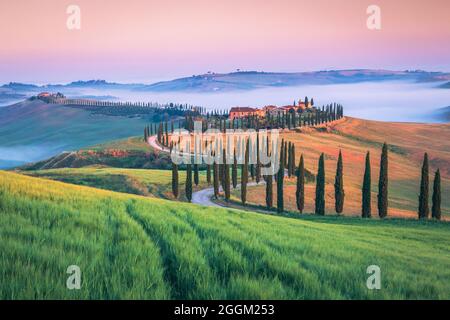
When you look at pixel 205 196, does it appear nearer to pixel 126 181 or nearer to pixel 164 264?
pixel 126 181

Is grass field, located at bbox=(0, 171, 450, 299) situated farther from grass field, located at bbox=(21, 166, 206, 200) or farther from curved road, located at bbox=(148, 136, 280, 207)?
grass field, located at bbox=(21, 166, 206, 200)

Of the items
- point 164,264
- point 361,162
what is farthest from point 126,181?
point 361,162

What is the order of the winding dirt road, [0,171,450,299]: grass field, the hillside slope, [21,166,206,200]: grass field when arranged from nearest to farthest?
[0,171,450,299]: grass field < the winding dirt road < [21,166,206,200]: grass field < the hillside slope

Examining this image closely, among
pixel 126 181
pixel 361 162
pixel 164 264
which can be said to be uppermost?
pixel 164 264

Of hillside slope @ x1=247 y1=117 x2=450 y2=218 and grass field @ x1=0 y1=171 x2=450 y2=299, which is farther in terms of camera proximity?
hillside slope @ x1=247 y1=117 x2=450 y2=218

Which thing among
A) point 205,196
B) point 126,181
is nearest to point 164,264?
point 205,196

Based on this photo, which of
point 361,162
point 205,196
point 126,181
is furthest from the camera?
point 361,162

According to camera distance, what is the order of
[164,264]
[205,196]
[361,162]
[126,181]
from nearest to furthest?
[164,264], [205,196], [126,181], [361,162]

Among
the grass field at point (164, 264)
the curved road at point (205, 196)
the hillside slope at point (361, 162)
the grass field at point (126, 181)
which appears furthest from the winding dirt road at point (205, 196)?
the grass field at point (164, 264)

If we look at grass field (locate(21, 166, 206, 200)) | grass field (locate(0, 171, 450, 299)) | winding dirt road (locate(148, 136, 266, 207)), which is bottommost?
winding dirt road (locate(148, 136, 266, 207))

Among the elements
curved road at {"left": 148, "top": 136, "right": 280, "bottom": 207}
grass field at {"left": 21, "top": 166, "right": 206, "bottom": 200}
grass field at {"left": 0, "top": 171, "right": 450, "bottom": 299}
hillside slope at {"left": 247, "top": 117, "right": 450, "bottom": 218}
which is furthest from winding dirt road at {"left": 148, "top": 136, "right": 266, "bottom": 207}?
grass field at {"left": 0, "top": 171, "right": 450, "bottom": 299}

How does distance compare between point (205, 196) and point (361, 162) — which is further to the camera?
point (361, 162)

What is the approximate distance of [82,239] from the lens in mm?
9086

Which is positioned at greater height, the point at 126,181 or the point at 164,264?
the point at 164,264
